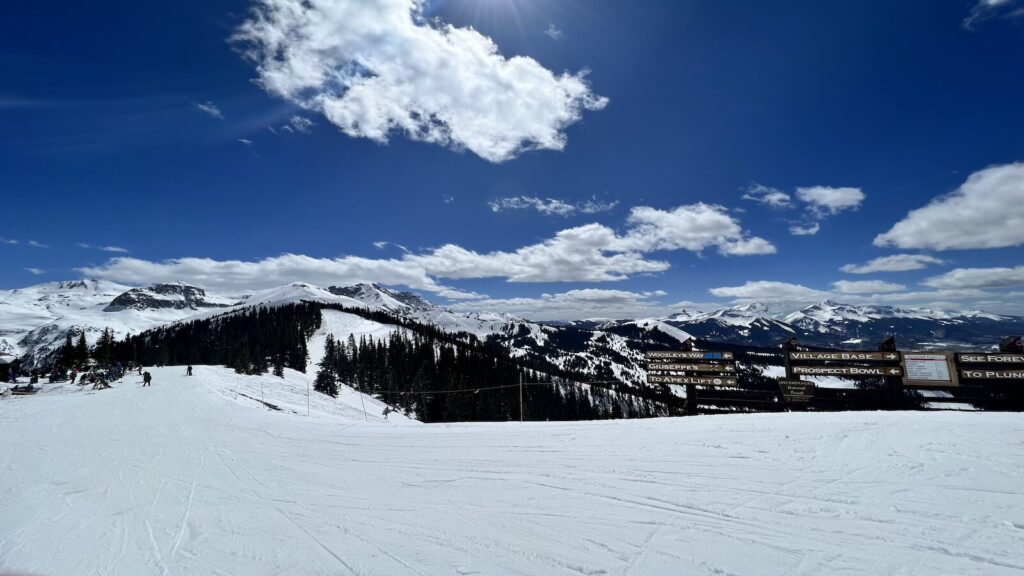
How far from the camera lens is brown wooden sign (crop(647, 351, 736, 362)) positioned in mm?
19062

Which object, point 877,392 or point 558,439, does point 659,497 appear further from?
point 877,392

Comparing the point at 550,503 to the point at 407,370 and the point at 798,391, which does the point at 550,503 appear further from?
the point at 407,370

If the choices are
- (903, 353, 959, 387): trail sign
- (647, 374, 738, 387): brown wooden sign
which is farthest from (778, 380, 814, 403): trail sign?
(903, 353, 959, 387): trail sign

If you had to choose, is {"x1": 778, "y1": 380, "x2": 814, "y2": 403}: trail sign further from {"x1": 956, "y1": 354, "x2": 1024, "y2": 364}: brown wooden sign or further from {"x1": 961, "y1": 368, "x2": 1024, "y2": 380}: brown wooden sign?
{"x1": 956, "y1": 354, "x2": 1024, "y2": 364}: brown wooden sign

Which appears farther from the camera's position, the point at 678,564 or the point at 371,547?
the point at 371,547

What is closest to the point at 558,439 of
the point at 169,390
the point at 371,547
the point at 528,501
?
the point at 528,501

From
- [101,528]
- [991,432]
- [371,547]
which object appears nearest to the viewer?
[371,547]

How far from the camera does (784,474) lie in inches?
273

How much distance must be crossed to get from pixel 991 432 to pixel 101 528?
15970 mm

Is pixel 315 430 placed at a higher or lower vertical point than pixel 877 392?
lower

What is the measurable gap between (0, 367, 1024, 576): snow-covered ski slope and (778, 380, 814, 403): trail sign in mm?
5171

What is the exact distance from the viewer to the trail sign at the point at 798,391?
16609 millimetres

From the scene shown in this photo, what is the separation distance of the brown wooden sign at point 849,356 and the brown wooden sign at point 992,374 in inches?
82.0

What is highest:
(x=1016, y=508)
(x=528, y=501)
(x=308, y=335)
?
(x=308, y=335)
